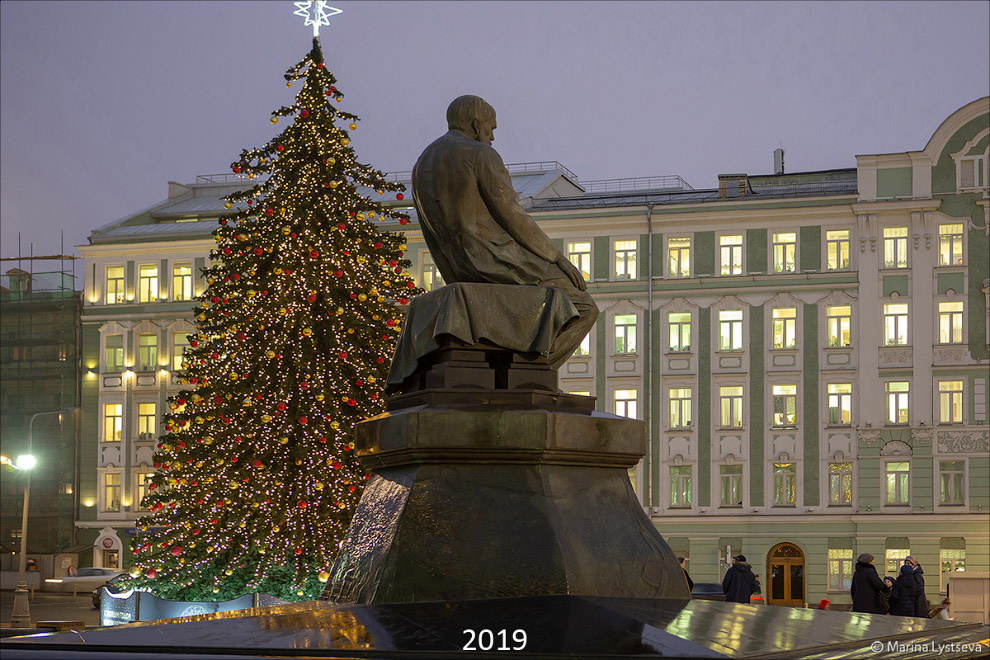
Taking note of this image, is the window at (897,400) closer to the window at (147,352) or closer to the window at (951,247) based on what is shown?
the window at (951,247)

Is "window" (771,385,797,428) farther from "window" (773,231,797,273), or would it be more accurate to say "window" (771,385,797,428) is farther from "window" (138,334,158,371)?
"window" (138,334,158,371)

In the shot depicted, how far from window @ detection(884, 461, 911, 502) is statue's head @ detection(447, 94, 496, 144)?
108 feet

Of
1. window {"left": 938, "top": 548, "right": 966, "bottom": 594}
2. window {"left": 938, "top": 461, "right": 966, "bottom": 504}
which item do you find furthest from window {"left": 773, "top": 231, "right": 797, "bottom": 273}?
window {"left": 938, "top": 548, "right": 966, "bottom": 594}

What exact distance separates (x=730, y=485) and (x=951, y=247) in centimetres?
894

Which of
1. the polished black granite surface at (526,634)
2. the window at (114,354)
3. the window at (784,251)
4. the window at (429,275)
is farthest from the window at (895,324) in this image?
the polished black granite surface at (526,634)

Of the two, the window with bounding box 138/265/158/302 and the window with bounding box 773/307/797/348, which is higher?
the window with bounding box 138/265/158/302

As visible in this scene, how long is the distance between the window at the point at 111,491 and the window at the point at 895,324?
24.4m

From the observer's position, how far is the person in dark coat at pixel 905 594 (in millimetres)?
15156

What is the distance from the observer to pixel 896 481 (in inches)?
1540

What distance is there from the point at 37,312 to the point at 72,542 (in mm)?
8294

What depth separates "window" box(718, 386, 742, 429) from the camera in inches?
1610

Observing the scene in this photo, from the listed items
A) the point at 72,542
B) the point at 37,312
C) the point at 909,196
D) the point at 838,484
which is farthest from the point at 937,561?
the point at 37,312

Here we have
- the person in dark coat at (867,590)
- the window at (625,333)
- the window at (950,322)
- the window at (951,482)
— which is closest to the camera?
the person in dark coat at (867,590)

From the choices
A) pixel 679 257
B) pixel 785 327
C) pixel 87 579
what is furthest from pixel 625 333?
pixel 87 579
